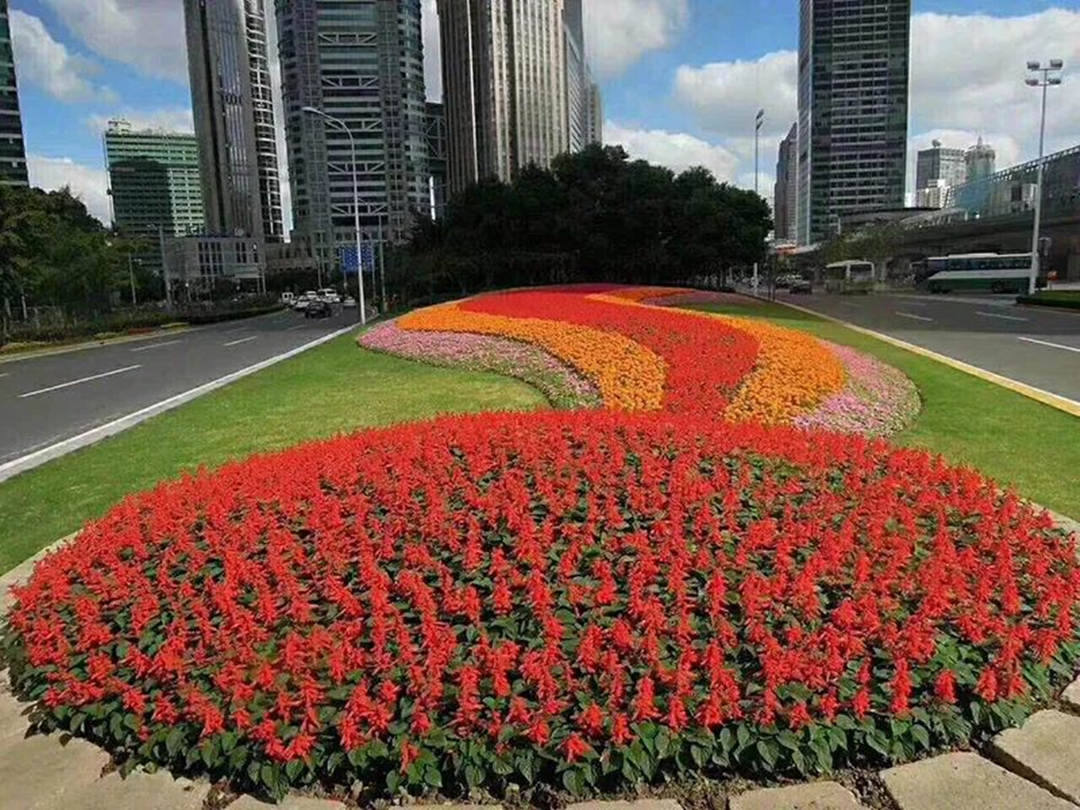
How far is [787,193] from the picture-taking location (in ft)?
436

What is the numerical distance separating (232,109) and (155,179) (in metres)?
13.7

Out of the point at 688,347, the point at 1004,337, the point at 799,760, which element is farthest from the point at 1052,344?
the point at 799,760

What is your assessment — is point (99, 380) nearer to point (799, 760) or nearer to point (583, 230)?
point (799, 760)

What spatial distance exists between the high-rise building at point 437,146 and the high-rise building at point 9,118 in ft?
103

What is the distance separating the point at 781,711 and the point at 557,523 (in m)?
1.41

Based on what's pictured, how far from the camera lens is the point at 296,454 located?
5.30 m

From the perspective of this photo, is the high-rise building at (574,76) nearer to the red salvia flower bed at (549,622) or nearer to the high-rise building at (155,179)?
the high-rise building at (155,179)

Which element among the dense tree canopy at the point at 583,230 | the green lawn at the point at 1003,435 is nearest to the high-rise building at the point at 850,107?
the dense tree canopy at the point at 583,230

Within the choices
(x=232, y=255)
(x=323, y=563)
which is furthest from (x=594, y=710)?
(x=232, y=255)

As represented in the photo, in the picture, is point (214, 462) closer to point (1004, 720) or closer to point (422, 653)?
point (422, 653)

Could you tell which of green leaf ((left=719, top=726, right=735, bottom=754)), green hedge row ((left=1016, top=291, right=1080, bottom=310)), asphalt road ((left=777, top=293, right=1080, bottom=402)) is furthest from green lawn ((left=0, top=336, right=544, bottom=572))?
green hedge row ((left=1016, top=291, right=1080, bottom=310))

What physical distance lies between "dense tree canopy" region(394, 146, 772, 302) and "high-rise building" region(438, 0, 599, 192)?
20.9 metres

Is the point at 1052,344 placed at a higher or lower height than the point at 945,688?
lower

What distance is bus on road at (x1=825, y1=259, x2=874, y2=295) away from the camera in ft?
182
